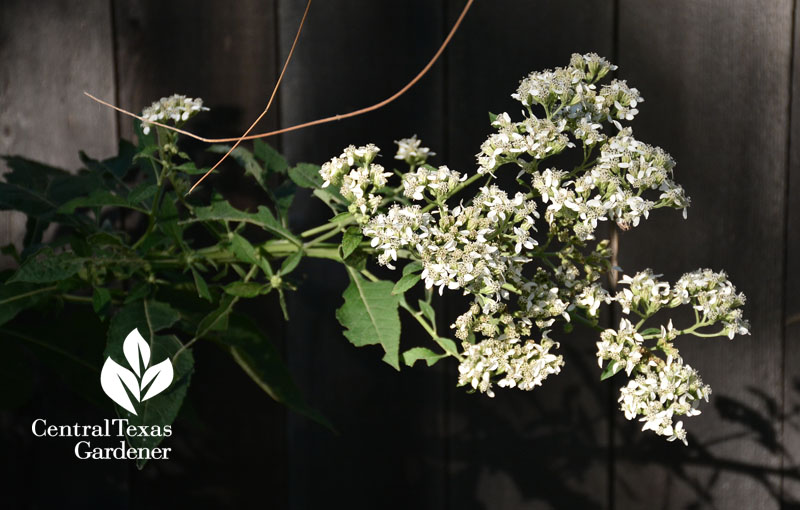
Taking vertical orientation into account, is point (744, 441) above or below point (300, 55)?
below

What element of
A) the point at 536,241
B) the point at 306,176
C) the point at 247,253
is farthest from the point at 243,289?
the point at 536,241

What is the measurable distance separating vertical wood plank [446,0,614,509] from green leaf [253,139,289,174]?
24 centimetres

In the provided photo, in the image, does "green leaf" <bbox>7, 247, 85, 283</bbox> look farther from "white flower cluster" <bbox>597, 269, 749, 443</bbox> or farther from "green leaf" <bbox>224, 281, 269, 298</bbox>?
"white flower cluster" <bbox>597, 269, 749, 443</bbox>

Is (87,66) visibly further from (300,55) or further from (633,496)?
(633,496)

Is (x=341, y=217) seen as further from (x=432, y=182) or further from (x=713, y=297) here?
(x=713, y=297)

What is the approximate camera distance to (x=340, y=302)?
0.93 meters

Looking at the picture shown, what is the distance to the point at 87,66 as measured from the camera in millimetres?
904

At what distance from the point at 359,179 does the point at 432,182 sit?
54 mm

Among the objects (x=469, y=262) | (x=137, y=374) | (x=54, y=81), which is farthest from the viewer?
(x=54, y=81)

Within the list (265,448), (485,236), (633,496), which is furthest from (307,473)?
(485,236)

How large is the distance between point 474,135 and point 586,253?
0.68 ft

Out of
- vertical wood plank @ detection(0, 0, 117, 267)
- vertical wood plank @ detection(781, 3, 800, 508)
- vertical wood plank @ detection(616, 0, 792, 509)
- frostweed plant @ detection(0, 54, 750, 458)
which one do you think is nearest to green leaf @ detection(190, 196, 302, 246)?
frostweed plant @ detection(0, 54, 750, 458)

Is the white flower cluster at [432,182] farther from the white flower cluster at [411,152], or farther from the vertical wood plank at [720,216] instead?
the vertical wood plank at [720,216]

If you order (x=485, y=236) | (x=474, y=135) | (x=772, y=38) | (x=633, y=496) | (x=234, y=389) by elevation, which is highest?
(x=772, y=38)
